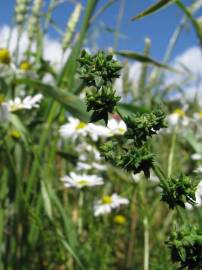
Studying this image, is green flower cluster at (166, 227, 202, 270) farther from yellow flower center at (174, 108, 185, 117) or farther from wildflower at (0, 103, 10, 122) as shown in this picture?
yellow flower center at (174, 108, 185, 117)

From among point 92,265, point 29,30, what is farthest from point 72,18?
point 92,265

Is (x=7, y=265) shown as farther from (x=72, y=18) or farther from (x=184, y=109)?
(x=184, y=109)

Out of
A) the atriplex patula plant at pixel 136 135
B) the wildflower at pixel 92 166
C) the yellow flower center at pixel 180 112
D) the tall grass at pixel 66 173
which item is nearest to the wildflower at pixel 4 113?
the tall grass at pixel 66 173

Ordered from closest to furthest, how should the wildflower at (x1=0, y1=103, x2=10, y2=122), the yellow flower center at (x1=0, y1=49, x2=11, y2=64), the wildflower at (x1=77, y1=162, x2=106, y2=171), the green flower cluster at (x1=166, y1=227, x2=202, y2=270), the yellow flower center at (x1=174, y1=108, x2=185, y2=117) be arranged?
1. the green flower cluster at (x1=166, y1=227, x2=202, y2=270)
2. the wildflower at (x1=0, y1=103, x2=10, y2=122)
3. the wildflower at (x1=77, y1=162, x2=106, y2=171)
4. the yellow flower center at (x1=0, y1=49, x2=11, y2=64)
5. the yellow flower center at (x1=174, y1=108, x2=185, y2=117)

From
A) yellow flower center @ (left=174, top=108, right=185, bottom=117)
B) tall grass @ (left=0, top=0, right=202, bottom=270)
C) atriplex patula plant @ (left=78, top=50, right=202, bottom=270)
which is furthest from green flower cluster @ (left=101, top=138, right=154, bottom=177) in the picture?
yellow flower center @ (left=174, top=108, right=185, bottom=117)

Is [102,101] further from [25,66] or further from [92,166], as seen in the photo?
[25,66]
